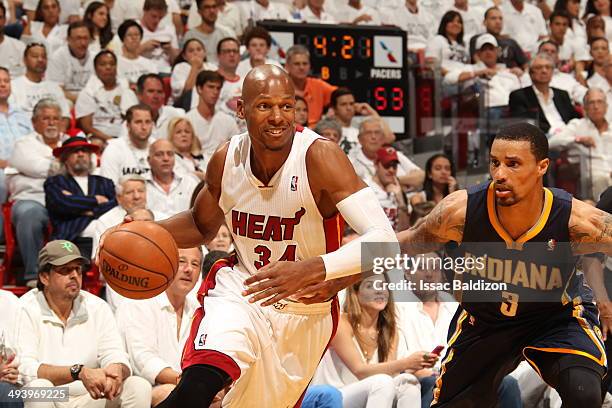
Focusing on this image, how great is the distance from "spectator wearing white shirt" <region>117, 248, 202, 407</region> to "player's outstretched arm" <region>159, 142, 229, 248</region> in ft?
5.24

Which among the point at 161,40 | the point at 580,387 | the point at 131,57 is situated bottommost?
the point at 580,387

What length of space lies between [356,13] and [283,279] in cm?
894

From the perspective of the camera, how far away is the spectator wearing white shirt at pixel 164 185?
8.60 m

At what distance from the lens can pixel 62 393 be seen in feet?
20.4

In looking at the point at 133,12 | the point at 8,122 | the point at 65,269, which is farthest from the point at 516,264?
the point at 133,12

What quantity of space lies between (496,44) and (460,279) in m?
7.50

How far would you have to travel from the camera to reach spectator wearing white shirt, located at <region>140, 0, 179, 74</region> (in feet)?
37.0

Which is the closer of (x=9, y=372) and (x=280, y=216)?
(x=280, y=216)

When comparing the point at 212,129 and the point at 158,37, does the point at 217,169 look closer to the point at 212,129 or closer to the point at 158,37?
the point at 212,129

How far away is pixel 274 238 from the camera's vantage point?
4707 mm

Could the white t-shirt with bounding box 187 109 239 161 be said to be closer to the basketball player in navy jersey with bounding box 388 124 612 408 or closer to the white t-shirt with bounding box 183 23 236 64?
the white t-shirt with bounding box 183 23 236 64

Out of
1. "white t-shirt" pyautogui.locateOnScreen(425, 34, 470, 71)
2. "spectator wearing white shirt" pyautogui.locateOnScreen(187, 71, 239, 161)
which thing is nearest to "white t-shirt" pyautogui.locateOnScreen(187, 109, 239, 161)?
"spectator wearing white shirt" pyautogui.locateOnScreen(187, 71, 239, 161)

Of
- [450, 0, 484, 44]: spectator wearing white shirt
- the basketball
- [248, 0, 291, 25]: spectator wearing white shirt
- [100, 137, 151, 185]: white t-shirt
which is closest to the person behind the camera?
the basketball

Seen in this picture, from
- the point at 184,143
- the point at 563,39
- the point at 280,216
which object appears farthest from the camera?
the point at 563,39
